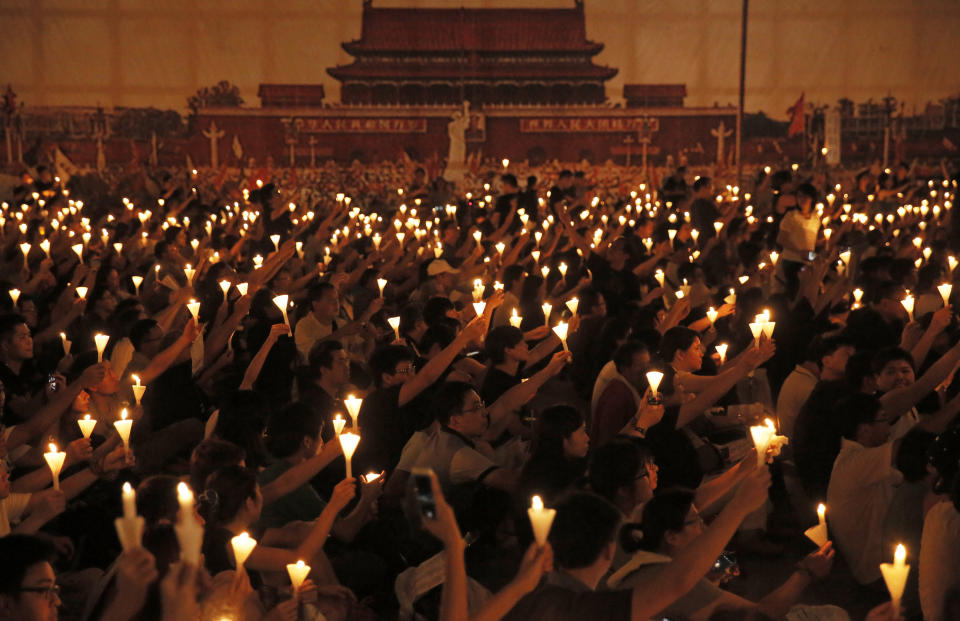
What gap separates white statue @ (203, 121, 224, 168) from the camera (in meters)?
25.5

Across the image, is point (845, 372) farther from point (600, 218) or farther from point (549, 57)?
point (549, 57)

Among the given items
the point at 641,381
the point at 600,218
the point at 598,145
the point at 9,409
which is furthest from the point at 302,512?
the point at 598,145

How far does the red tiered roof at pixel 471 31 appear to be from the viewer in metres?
25.6

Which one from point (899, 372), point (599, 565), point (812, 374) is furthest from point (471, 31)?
point (599, 565)

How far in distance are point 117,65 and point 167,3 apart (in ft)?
5.61

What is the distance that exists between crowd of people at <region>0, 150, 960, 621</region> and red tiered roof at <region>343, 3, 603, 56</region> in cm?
1630

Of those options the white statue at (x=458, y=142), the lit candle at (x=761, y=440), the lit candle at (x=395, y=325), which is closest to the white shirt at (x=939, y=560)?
the lit candle at (x=761, y=440)

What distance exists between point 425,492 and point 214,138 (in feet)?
78.7

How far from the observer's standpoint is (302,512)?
13.9 ft

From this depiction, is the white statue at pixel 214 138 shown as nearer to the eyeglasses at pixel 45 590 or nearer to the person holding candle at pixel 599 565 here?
the eyeglasses at pixel 45 590

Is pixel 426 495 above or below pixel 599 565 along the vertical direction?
above

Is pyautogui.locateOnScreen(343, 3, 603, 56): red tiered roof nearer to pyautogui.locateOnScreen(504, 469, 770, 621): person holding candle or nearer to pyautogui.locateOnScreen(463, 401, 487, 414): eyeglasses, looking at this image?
pyautogui.locateOnScreen(463, 401, 487, 414): eyeglasses

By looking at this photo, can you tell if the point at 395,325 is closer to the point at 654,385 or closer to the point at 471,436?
the point at 471,436

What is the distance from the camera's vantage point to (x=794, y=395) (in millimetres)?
5719
